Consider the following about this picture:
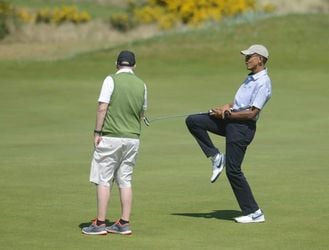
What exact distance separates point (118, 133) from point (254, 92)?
163cm

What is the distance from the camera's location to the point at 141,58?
36.8 m

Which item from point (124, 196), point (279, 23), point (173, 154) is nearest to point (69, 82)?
point (279, 23)

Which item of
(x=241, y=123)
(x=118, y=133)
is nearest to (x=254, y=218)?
(x=241, y=123)

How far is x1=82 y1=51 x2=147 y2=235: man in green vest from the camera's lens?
37.8ft

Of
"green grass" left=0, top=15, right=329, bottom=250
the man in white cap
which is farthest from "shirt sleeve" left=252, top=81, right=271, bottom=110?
"green grass" left=0, top=15, right=329, bottom=250

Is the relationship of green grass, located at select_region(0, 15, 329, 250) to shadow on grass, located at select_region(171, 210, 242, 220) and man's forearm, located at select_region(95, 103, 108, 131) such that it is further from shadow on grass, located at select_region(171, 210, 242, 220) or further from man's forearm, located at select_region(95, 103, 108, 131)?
man's forearm, located at select_region(95, 103, 108, 131)

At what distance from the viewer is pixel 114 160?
1165cm

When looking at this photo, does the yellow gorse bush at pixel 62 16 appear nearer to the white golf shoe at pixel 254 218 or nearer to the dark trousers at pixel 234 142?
the dark trousers at pixel 234 142

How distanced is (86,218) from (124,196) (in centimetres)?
124

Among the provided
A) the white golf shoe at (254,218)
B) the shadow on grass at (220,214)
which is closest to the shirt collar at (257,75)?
the white golf shoe at (254,218)

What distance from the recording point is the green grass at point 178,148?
12047mm

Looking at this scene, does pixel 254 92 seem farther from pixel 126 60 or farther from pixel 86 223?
pixel 86 223

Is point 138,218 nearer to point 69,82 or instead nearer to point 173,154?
point 173,154

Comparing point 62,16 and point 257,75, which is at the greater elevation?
point 62,16
